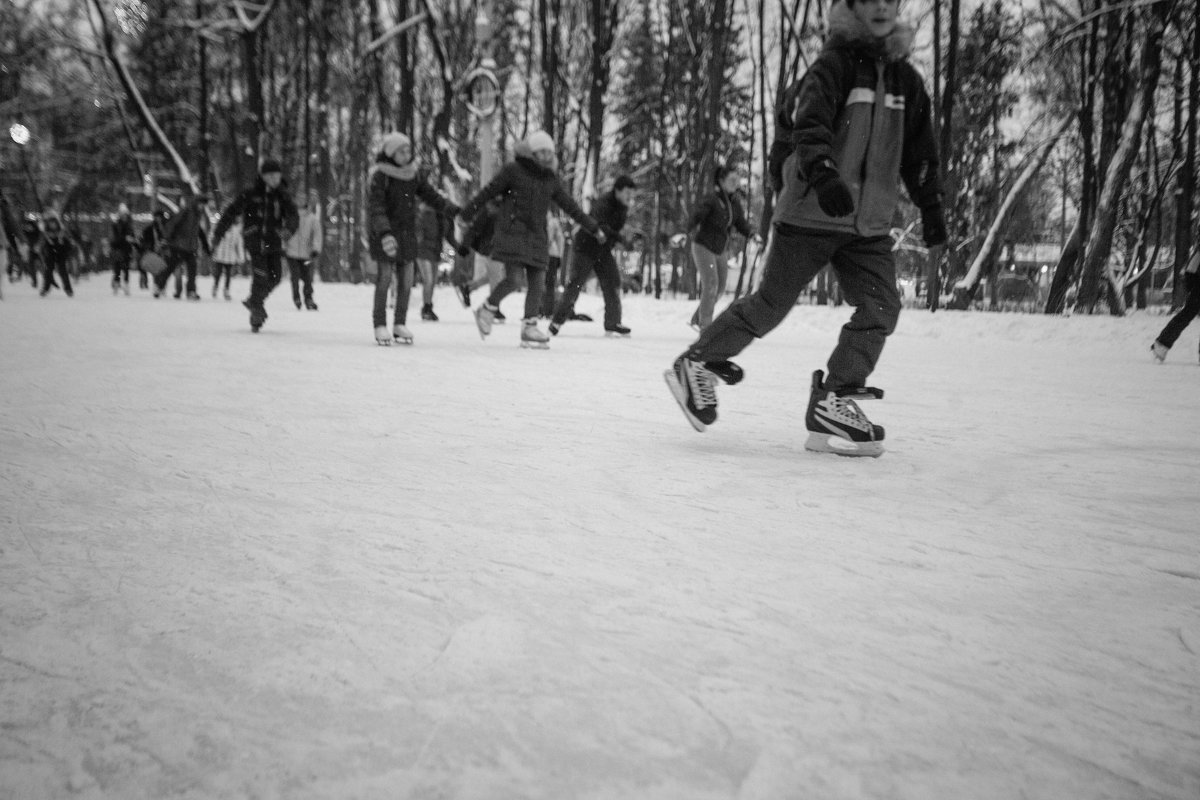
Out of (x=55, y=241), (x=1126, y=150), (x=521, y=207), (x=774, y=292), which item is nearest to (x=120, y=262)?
(x=55, y=241)

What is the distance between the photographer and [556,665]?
1252 millimetres

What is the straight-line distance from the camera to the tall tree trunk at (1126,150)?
40.3ft

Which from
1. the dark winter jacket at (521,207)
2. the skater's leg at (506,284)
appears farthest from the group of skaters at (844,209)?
the skater's leg at (506,284)

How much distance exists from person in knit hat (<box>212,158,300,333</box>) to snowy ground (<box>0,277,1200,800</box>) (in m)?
5.17

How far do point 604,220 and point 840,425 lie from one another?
21.8 ft

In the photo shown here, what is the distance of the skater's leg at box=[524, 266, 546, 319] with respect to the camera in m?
7.50

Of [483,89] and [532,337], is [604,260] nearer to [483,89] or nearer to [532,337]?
[532,337]

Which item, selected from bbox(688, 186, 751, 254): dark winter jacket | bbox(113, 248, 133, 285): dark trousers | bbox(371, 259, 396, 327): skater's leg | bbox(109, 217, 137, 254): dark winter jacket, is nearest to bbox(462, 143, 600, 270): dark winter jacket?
bbox(371, 259, 396, 327): skater's leg

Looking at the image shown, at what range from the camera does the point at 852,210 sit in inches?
114

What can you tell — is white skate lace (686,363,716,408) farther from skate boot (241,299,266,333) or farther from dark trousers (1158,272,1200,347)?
dark trousers (1158,272,1200,347)

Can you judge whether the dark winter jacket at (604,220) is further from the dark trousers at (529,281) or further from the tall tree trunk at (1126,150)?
the tall tree trunk at (1126,150)

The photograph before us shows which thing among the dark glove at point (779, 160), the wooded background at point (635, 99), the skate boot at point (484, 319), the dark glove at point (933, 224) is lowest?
the skate boot at point (484, 319)

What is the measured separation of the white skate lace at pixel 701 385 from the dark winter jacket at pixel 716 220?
5.84 m

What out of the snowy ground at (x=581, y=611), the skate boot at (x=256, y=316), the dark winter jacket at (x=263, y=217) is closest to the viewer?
the snowy ground at (x=581, y=611)
